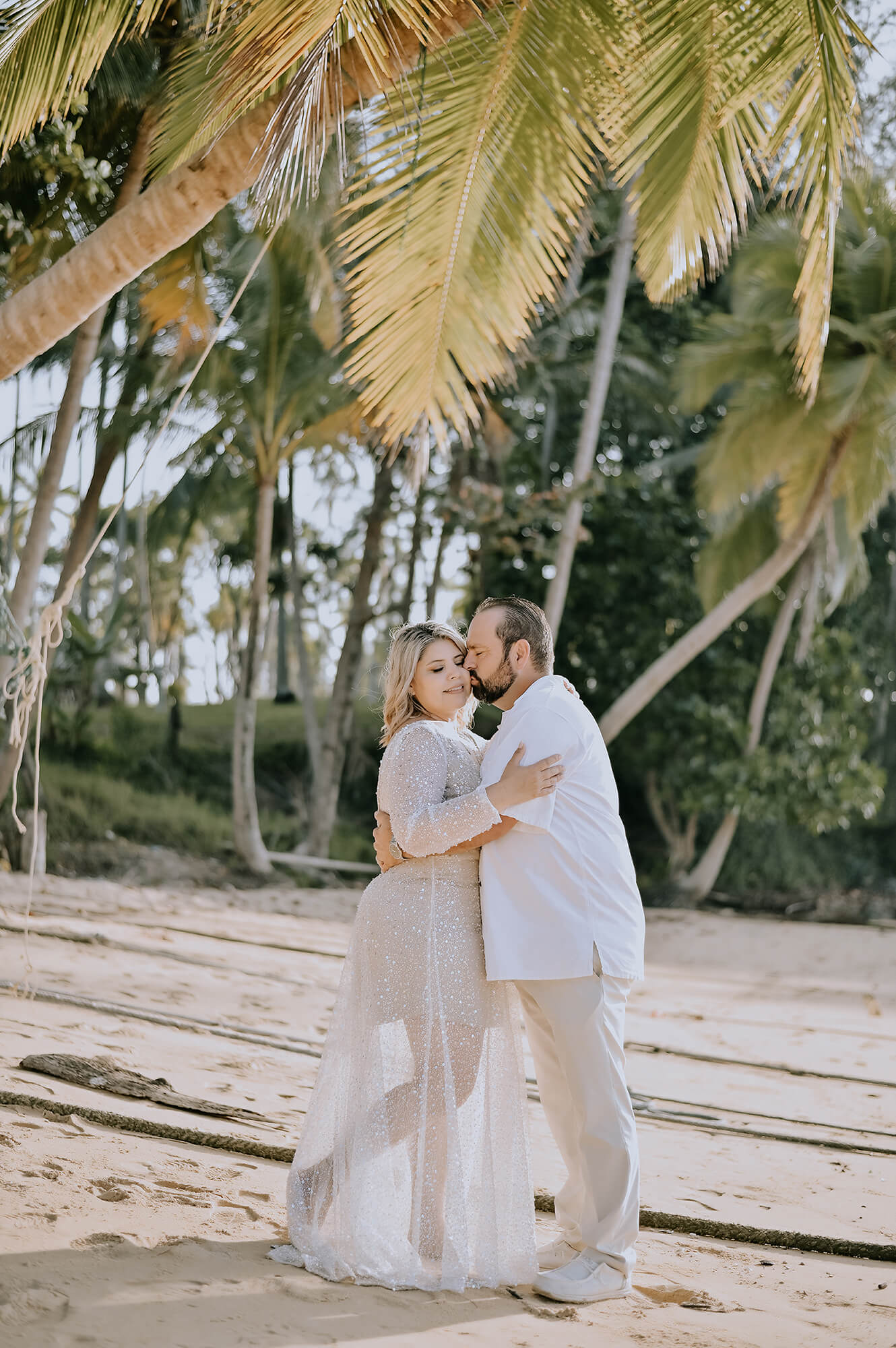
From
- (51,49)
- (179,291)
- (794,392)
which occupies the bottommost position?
(51,49)

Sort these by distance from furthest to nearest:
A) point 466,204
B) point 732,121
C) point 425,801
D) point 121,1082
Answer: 1. point 732,121
2. point 466,204
3. point 121,1082
4. point 425,801

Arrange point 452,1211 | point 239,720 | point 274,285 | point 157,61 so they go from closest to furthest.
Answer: point 452,1211 < point 157,61 < point 274,285 < point 239,720

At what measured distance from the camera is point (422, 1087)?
347 cm

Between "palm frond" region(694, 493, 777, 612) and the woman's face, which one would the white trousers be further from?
"palm frond" region(694, 493, 777, 612)

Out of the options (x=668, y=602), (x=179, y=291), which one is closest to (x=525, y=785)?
(x=179, y=291)

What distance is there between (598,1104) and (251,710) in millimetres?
12801

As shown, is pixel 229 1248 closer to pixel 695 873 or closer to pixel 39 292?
pixel 39 292

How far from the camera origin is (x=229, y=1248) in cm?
336

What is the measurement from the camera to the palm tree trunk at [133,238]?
4297 millimetres

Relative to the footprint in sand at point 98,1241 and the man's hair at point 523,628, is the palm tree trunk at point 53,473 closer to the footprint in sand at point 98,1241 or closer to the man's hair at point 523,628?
the man's hair at point 523,628

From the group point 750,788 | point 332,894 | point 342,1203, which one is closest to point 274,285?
point 332,894

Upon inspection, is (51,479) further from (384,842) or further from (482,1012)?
(482,1012)

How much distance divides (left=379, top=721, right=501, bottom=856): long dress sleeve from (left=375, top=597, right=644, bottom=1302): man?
0.12 m

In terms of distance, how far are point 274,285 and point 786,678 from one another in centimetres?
968
